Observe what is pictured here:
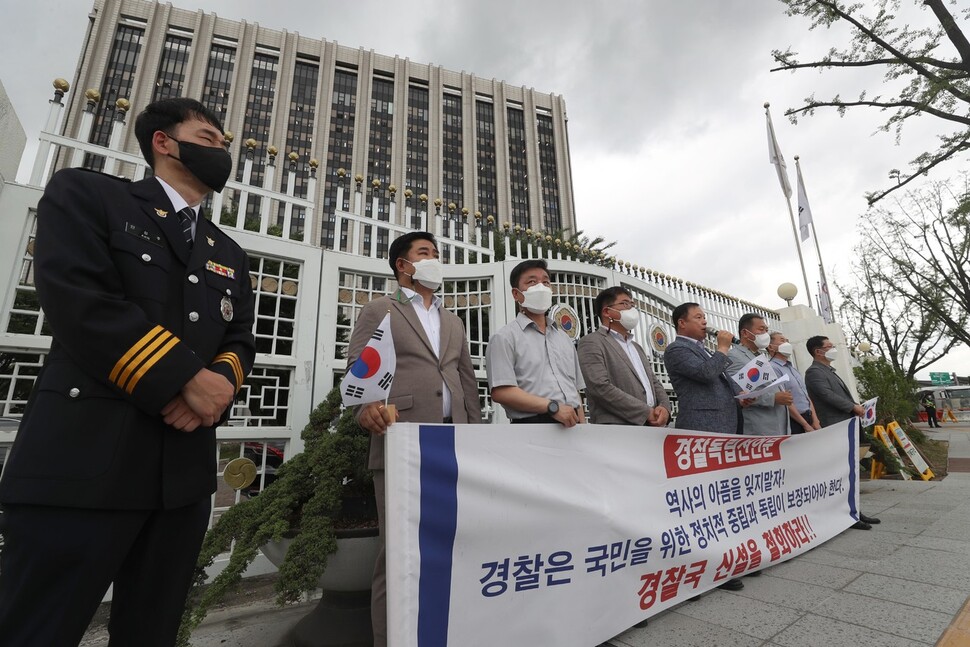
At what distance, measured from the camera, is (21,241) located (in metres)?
2.49

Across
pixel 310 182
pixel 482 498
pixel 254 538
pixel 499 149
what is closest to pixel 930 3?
pixel 310 182

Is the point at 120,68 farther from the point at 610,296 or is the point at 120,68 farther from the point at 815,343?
the point at 815,343

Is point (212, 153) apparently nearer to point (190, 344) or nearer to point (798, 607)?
point (190, 344)

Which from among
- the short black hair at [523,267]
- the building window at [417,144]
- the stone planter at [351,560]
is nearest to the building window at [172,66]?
the building window at [417,144]

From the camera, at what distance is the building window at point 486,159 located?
52.4 metres

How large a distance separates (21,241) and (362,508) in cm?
239

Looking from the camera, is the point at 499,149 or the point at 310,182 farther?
the point at 499,149

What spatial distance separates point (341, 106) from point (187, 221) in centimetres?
5506

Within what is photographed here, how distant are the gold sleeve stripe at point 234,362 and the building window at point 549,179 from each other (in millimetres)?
54551

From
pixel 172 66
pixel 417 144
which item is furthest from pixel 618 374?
pixel 172 66

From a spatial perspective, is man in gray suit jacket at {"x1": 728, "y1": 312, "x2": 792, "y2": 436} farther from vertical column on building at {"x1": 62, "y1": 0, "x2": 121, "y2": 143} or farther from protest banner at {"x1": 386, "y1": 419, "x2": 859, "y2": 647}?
vertical column on building at {"x1": 62, "y1": 0, "x2": 121, "y2": 143}

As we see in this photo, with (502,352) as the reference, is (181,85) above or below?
above

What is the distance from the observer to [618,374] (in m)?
2.88

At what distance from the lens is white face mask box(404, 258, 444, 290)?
2203 mm
